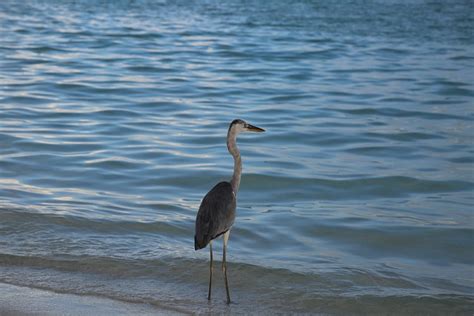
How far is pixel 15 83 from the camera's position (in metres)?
17.9

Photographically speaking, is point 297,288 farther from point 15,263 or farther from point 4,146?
point 4,146

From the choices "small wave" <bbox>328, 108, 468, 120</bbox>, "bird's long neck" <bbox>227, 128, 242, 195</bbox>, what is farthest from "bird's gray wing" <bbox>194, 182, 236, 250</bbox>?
"small wave" <bbox>328, 108, 468, 120</bbox>

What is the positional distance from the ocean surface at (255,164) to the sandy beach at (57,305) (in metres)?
0.18

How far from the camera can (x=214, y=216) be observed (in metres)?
6.67

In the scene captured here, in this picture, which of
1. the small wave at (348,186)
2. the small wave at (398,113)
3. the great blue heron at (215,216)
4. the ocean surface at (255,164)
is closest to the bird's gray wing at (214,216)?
the great blue heron at (215,216)

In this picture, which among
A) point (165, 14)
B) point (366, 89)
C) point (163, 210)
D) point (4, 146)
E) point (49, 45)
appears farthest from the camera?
point (165, 14)

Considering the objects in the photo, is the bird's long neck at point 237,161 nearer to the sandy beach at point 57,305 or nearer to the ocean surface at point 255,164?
the ocean surface at point 255,164

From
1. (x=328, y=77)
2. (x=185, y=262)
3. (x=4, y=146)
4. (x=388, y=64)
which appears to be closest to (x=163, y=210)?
(x=185, y=262)

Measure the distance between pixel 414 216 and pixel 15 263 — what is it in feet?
14.2

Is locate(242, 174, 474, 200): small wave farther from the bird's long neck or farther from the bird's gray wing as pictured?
the bird's gray wing

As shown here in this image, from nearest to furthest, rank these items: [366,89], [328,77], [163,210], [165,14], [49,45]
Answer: [163,210] < [366,89] < [328,77] < [49,45] < [165,14]

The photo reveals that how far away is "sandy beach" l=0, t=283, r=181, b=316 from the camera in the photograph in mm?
6082

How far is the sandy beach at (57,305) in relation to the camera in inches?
239

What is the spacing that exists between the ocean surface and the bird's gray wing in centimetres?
55
